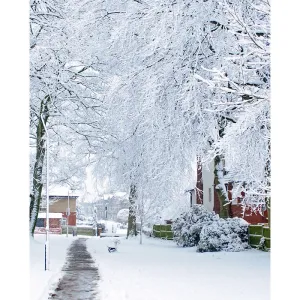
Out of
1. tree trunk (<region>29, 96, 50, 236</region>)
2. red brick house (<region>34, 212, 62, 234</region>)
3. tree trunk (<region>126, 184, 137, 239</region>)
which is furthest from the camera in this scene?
red brick house (<region>34, 212, 62, 234</region>)

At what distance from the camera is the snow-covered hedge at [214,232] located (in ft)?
63.8

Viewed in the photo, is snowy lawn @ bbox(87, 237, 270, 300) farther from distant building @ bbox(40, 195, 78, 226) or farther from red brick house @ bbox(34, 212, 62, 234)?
distant building @ bbox(40, 195, 78, 226)

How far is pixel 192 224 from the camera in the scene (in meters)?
22.2

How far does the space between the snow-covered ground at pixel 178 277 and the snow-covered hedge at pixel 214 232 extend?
74cm

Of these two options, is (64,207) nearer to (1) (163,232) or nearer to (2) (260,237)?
(1) (163,232)

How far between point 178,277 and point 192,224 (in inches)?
375

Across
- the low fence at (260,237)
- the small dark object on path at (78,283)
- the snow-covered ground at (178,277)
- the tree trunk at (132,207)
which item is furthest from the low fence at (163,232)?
the small dark object on path at (78,283)

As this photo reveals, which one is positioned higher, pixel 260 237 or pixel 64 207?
pixel 260 237

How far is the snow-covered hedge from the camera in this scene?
19.4 m

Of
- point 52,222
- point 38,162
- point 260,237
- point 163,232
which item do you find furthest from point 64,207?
point 260,237

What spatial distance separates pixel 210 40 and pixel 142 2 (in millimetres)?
1902

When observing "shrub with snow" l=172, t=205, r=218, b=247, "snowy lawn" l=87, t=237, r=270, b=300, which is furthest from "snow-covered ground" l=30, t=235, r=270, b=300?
"shrub with snow" l=172, t=205, r=218, b=247

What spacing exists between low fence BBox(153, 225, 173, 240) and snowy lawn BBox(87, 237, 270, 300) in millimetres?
13869
